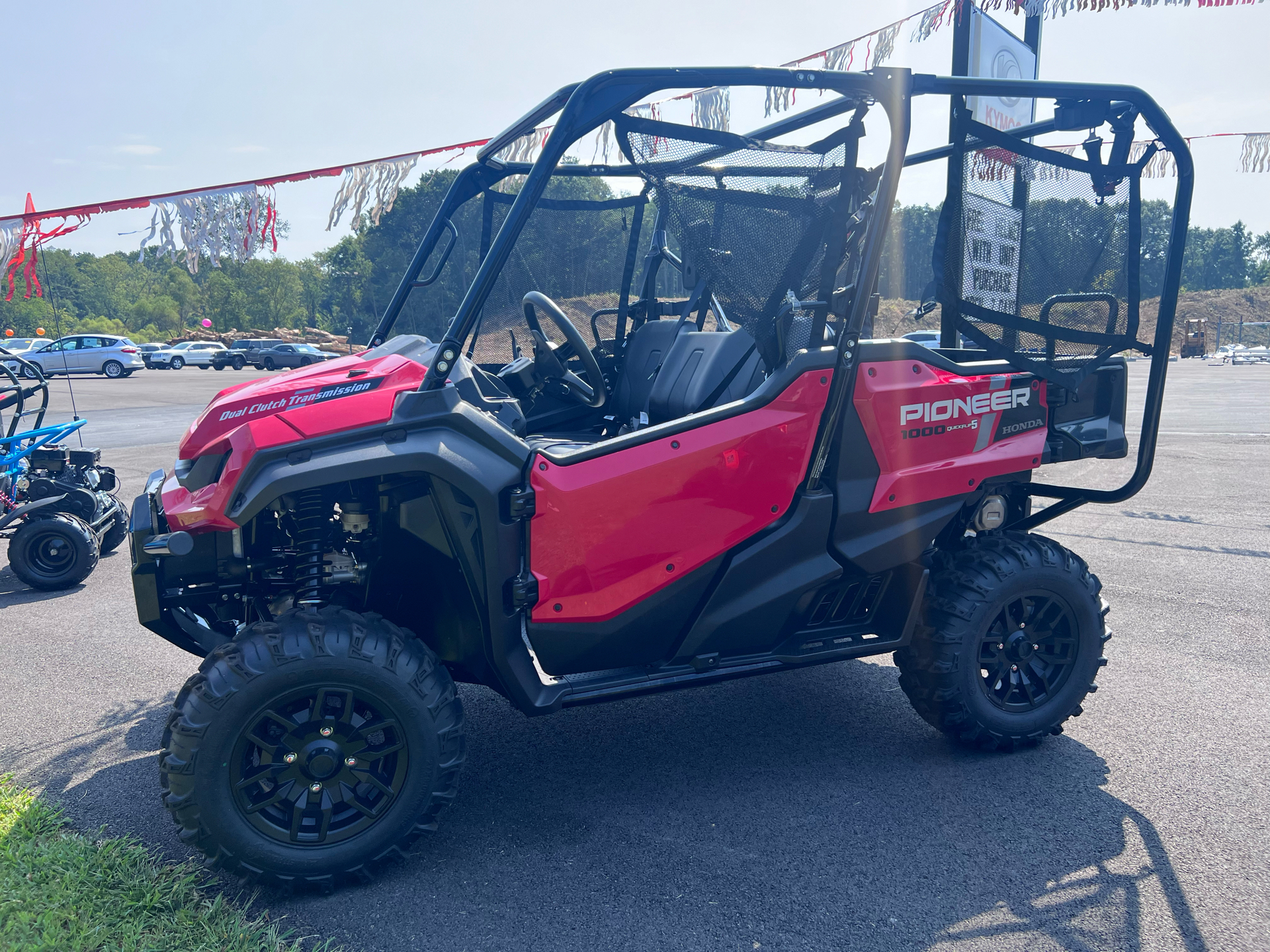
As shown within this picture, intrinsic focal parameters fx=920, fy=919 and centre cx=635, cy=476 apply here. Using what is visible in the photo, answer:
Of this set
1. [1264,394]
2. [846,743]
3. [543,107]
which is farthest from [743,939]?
Result: [1264,394]

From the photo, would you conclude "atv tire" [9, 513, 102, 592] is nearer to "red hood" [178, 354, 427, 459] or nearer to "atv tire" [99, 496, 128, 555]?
"atv tire" [99, 496, 128, 555]

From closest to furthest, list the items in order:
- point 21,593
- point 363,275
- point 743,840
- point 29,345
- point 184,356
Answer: point 743,840, point 21,593, point 363,275, point 29,345, point 184,356

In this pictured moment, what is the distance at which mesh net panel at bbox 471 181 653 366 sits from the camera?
399cm

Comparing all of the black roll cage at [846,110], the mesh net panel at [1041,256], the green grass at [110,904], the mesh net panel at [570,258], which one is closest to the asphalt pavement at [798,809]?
the green grass at [110,904]

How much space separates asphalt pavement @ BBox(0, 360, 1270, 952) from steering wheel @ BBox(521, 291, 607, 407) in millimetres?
1395

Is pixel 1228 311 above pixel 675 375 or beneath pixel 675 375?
beneath

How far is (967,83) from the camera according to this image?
10.2 ft

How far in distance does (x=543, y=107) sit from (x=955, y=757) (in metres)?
→ 2.83

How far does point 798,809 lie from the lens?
3.11 metres

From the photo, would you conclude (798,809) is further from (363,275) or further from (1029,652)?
(363,275)

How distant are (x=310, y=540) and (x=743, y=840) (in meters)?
1.67

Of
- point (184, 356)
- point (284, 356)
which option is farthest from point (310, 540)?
point (184, 356)

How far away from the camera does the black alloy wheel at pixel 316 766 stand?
2.65 metres

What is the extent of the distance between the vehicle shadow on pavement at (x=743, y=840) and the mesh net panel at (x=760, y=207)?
1.55m
